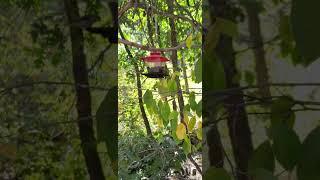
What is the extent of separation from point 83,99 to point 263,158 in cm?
24

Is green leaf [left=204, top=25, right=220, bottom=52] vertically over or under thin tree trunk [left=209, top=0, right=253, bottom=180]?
over

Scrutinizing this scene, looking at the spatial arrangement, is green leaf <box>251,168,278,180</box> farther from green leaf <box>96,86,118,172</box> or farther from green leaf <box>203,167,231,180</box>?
green leaf <box>96,86,118,172</box>

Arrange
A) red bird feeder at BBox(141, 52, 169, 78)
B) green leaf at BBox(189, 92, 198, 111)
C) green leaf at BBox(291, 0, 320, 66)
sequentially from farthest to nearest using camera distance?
red bird feeder at BBox(141, 52, 169, 78) → green leaf at BBox(189, 92, 198, 111) → green leaf at BBox(291, 0, 320, 66)

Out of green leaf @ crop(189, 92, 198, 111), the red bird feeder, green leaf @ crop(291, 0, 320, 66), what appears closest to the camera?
green leaf @ crop(291, 0, 320, 66)

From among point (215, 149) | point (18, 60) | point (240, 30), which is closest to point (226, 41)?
point (240, 30)

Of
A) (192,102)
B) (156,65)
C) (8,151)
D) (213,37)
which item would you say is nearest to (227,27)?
(213,37)

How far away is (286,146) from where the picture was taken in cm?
47

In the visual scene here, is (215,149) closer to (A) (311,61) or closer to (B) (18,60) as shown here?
(A) (311,61)

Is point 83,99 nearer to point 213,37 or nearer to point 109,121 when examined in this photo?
point 109,121

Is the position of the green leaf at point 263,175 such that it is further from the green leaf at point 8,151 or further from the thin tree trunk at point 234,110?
the green leaf at point 8,151

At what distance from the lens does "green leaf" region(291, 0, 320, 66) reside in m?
0.45

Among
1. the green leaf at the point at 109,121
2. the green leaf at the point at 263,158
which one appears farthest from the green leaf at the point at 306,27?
the green leaf at the point at 109,121

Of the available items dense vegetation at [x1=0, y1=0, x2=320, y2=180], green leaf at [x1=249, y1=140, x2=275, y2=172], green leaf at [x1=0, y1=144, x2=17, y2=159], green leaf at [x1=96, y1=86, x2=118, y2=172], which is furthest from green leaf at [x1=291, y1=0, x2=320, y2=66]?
green leaf at [x1=0, y1=144, x2=17, y2=159]

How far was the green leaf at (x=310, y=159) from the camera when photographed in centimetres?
46
